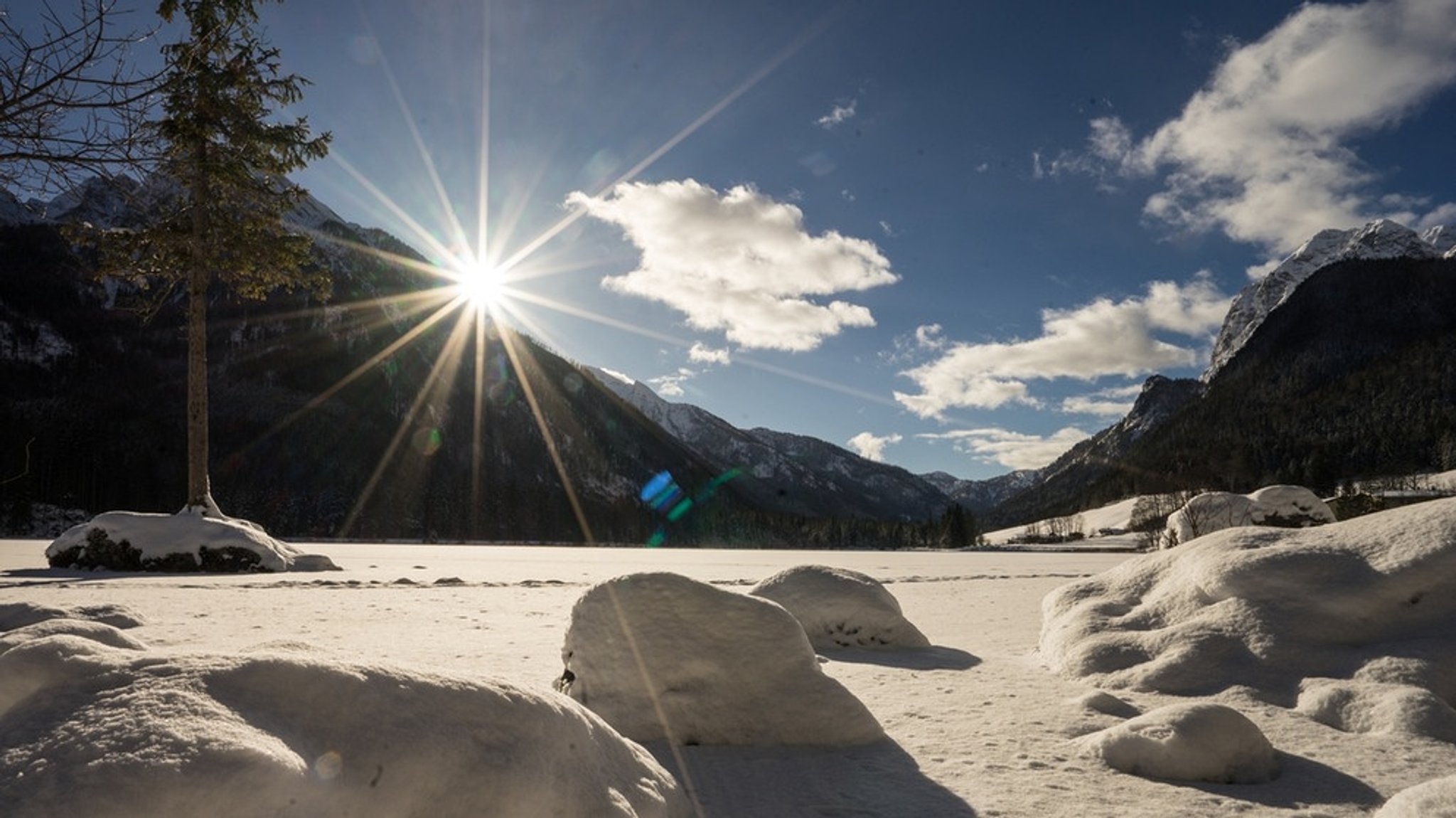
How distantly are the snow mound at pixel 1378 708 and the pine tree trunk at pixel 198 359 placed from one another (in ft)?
58.8

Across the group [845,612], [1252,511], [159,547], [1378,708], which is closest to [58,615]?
[845,612]

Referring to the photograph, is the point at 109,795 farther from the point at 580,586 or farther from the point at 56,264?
the point at 56,264

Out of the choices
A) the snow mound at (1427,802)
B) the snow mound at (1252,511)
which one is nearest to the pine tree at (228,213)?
the snow mound at (1427,802)

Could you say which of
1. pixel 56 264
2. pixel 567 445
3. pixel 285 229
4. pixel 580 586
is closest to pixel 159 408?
pixel 56 264

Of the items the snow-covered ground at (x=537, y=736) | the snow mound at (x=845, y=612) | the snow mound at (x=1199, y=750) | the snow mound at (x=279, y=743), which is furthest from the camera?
the snow mound at (x=845, y=612)

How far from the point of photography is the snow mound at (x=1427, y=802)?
2.46 meters

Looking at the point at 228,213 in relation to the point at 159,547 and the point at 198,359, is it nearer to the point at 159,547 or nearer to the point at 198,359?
the point at 198,359

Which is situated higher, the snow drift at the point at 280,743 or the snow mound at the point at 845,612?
the snow drift at the point at 280,743

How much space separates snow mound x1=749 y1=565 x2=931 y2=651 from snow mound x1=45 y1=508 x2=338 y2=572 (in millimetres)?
11112

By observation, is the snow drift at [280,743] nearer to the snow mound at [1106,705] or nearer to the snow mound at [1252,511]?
the snow mound at [1106,705]

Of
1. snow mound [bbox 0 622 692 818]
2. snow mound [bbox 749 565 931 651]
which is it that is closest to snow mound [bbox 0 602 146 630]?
snow mound [bbox 0 622 692 818]

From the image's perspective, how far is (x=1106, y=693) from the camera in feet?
16.2

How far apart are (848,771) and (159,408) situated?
164 meters

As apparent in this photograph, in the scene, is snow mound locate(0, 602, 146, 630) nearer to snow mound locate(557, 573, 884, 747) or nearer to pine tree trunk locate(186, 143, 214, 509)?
snow mound locate(557, 573, 884, 747)
